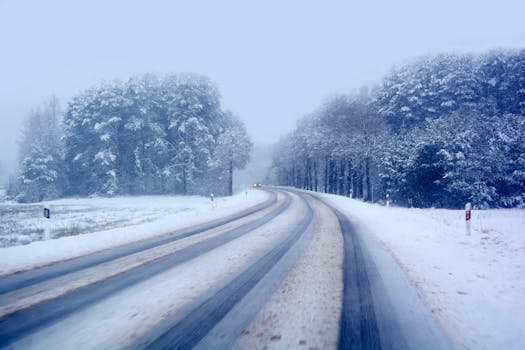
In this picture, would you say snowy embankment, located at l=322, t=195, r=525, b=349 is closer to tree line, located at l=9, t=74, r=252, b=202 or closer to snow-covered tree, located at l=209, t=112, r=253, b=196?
snow-covered tree, located at l=209, t=112, r=253, b=196

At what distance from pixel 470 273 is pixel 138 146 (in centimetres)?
3958

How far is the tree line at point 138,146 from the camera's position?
126 feet

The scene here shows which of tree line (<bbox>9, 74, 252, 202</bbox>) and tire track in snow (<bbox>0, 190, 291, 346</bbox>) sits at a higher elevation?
tree line (<bbox>9, 74, 252, 202</bbox>)

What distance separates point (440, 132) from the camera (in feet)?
79.4

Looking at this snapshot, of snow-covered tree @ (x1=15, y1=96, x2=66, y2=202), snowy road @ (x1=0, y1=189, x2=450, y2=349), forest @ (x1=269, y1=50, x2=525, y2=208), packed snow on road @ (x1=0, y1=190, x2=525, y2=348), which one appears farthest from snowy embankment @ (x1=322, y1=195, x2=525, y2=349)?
snow-covered tree @ (x1=15, y1=96, x2=66, y2=202)

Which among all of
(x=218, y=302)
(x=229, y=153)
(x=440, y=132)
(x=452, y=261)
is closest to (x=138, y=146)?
(x=229, y=153)

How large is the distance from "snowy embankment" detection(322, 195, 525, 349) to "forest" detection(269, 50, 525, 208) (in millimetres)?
12239

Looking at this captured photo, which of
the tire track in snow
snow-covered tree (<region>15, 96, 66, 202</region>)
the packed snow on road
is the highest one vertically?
snow-covered tree (<region>15, 96, 66, 202</region>)

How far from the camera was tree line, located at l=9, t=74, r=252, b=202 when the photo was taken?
38.3 meters

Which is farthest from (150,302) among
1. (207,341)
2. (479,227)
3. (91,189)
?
(91,189)

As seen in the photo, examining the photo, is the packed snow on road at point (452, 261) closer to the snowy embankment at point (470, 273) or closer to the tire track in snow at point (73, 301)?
the snowy embankment at point (470, 273)

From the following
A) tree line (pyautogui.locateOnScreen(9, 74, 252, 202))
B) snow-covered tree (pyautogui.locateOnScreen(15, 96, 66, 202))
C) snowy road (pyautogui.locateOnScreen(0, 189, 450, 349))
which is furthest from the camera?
snow-covered tree (pyautogui.locateOnScreen(15, 96, 66, 202))

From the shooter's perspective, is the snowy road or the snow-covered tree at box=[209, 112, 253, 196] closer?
the snowy road

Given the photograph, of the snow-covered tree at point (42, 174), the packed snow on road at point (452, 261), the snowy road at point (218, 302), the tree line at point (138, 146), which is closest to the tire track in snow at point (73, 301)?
the snowy road at point (218, 302)
